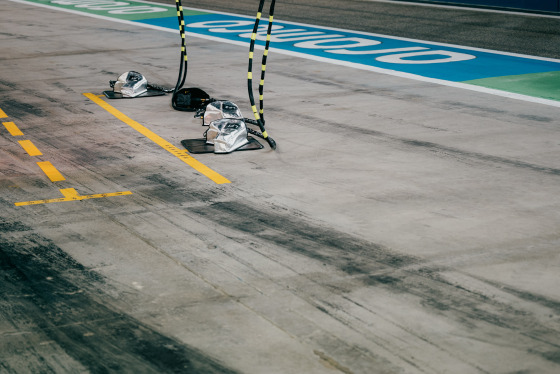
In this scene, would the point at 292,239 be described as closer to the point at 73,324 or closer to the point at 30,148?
the point at 73,324

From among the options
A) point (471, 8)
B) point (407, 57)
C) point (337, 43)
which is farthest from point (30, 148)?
point (471, 8)

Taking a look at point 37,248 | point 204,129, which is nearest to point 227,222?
point 37,248

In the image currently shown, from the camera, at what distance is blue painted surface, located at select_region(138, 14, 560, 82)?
46.9 ft

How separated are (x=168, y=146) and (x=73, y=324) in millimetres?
4651

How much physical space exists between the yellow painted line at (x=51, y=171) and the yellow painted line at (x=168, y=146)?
4.51 feet

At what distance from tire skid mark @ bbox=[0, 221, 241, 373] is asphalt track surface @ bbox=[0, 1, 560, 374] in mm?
16

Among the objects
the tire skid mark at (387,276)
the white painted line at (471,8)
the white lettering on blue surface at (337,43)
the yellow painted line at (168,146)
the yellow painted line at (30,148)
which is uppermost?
the white painted line at (471,8)

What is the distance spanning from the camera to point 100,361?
15.1 feet

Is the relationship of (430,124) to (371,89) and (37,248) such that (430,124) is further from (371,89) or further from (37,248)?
(37,248)

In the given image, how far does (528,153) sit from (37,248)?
5.53 m

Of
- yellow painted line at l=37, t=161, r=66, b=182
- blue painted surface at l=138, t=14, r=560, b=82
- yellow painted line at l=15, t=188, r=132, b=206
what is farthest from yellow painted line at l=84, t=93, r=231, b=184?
blue painted surface at l=138, t=14, r=560, b=82

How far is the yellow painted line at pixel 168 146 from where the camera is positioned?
27.3 ft

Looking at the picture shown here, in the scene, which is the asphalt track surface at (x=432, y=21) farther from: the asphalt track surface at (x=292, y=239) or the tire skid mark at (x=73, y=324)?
the tire skid mark at (x=73, y=324)

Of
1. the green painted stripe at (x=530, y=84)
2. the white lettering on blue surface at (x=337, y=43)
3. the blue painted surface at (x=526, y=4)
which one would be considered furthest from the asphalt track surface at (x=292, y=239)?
the blue painted surface at (x=526, y=4)
